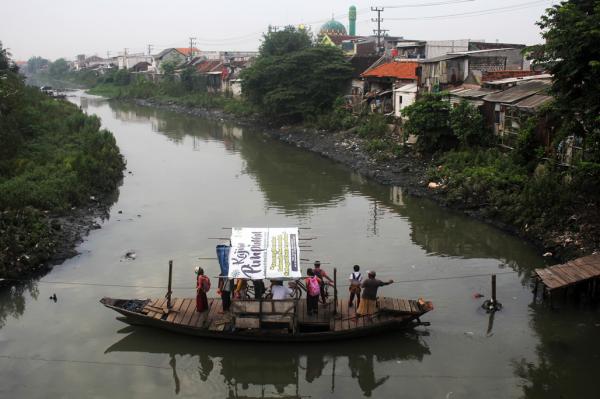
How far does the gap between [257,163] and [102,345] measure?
73.3ft

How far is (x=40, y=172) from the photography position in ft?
74.7

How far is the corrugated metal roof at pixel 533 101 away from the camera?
71.7 ft

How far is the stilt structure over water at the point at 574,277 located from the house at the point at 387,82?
21290mm

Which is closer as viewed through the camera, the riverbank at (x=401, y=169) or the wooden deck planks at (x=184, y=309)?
the wooden deck planks at (x=184, y=309)

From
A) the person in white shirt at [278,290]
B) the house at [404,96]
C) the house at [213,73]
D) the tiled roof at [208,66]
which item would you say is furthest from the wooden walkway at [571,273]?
the tiled roof at [208,66]

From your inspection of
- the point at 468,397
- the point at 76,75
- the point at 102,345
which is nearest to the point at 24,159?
the point at 102,345

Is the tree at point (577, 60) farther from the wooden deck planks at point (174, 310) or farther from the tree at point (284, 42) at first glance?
the tree at point (284, 42)

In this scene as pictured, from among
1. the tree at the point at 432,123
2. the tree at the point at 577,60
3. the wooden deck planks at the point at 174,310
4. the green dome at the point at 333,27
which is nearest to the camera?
the wooden deck planks at the point at 174,310

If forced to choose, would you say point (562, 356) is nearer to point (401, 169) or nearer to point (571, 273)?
point (571, 273)

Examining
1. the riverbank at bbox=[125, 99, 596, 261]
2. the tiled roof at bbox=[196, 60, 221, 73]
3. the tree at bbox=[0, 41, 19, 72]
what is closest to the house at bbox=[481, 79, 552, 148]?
the riverbank at bbox=[125, 99, 596, 261]

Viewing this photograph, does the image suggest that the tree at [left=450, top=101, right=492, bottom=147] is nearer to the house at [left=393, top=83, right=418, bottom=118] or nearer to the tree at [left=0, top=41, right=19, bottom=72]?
the house at [left=393, top=83, right=418, bottom=118]

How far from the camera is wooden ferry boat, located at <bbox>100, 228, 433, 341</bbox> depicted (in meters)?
11.8

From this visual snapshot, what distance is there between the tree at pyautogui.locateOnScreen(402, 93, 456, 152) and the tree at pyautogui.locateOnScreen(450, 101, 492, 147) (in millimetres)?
870

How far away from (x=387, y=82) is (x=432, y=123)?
11.9 meters
